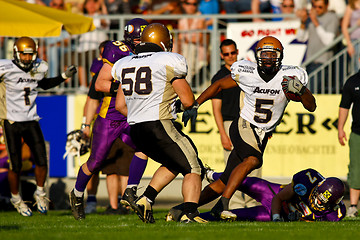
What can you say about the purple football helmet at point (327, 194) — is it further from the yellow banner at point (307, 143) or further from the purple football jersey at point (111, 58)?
the yellow banner at point (307, 143)

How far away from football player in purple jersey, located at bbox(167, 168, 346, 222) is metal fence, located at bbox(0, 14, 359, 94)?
4.01 metres

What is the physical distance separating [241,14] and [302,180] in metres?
5.28

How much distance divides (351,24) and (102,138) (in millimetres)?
5476

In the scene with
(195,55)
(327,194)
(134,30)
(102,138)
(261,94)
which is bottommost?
(327,194)

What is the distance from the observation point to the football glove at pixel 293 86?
7.04 metres

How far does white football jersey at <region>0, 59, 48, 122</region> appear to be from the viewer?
960 centimetres

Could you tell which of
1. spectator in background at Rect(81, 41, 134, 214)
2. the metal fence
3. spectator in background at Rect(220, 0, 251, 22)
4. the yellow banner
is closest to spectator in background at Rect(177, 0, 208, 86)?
the metal fence

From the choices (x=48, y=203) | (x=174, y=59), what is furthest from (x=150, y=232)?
(x=48, y=203)

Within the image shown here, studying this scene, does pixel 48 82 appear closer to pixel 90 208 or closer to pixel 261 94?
pixel 90 208

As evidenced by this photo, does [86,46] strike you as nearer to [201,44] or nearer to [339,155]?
[201,44]

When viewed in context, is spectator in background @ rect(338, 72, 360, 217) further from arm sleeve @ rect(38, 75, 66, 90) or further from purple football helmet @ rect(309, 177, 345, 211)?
arm sleeve @ rect(38, 75, 66, 90)

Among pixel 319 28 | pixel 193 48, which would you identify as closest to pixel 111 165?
pixel 193 48

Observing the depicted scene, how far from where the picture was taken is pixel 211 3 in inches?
515

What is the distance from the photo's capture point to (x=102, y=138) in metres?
8.16
